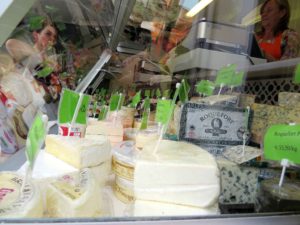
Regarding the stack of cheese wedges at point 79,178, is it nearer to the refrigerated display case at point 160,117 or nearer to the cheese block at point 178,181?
the refrigerated display case at point 160,117

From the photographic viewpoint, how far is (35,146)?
565mm

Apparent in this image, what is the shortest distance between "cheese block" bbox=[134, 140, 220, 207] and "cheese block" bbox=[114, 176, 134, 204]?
0.70ft

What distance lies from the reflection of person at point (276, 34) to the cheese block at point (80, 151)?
6.53 feet

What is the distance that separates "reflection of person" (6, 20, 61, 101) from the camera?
163cm

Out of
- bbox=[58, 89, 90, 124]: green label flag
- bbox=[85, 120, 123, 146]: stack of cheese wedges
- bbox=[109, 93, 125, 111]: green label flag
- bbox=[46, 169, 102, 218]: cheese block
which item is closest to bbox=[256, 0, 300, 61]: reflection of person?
bbox=[109, 93, 125, 111]: green label flag

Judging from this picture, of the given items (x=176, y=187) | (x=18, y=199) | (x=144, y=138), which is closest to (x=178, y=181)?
(x=176, y=187)

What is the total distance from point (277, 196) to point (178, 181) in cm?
25

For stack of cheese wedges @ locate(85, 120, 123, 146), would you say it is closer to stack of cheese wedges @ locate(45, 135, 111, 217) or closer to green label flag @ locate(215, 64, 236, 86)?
stack of cheese wedges @ locate(45, 135, 111, 217)

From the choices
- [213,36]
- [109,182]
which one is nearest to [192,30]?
[213,36]

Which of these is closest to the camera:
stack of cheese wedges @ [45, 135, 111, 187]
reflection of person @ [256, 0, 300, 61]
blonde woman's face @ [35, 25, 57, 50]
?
stack of cheese wedges @ [45, 135, 111, 187]

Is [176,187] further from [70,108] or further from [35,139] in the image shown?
[70,108]

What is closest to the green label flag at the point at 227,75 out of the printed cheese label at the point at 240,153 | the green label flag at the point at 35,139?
the printed cheese label at the point at 240,153

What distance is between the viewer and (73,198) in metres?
0.65

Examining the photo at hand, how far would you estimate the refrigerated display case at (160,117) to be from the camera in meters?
0.68
